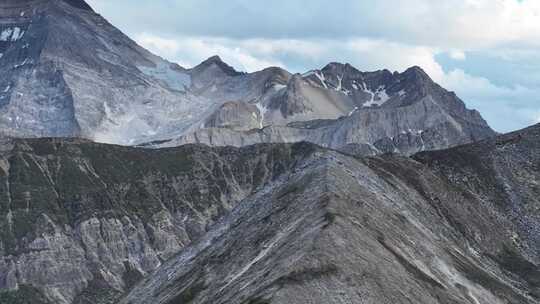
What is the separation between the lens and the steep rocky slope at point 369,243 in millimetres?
93438

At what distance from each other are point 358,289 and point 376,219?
1254 inches

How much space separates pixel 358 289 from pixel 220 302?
62.5ft

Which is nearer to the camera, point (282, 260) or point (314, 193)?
point (282, 260)

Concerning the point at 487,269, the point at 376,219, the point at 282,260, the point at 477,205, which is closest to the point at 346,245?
the point at 282,260

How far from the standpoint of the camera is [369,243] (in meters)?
104

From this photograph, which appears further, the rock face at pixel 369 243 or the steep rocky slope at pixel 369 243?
the rock face at pixel 369 243

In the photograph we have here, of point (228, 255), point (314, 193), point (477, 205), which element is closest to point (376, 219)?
→ point (314, 193)

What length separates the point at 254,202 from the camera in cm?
15262

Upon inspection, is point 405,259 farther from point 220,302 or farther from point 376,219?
point 220,302

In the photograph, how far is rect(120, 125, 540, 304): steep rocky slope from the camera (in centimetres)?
9344

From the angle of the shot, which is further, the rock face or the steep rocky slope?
the rock face

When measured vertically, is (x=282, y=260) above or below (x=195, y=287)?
above

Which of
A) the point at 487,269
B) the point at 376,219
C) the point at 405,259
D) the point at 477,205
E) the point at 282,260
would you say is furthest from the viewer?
the point at 477,205

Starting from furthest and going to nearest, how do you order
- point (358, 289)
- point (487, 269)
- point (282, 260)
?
point (487, 269) < point (282, 260) < point (358, 289)
